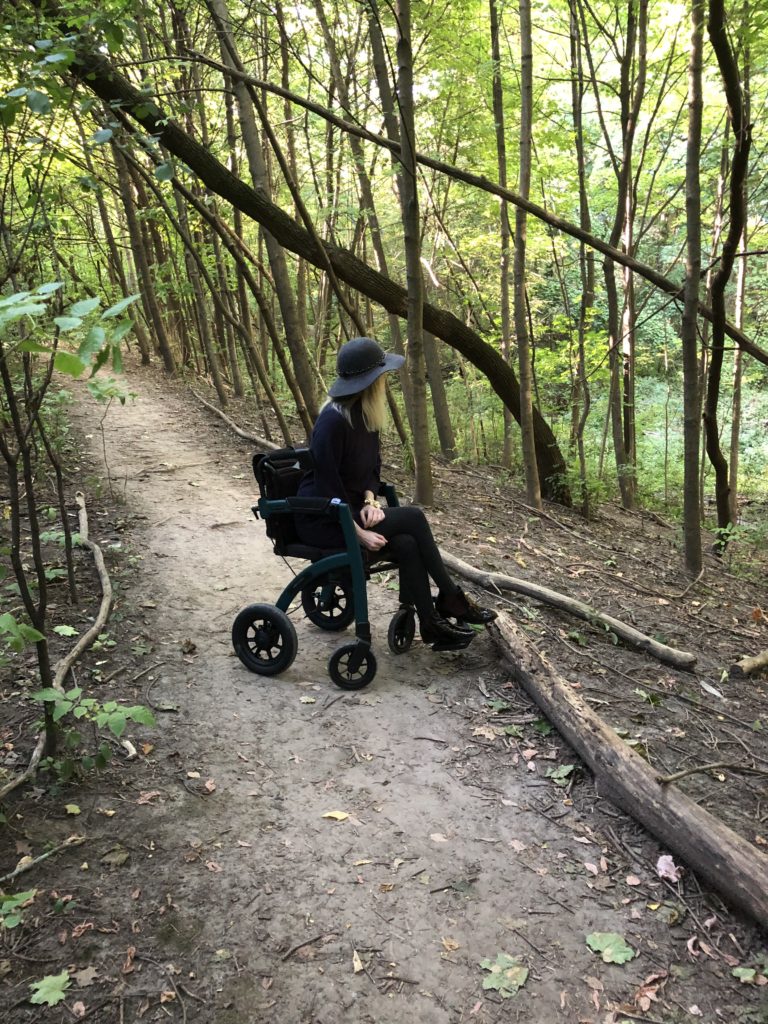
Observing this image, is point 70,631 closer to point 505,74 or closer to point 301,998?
point 301,998

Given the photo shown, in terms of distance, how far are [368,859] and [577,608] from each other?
246 centimetres

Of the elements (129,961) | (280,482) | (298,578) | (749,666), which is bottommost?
(749,666)

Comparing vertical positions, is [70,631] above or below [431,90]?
below

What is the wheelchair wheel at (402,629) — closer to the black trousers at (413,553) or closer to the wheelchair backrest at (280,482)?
the black trousers at (413,553)

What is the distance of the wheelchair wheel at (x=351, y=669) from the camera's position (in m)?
3.70

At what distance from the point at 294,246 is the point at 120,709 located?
5685 millimetres

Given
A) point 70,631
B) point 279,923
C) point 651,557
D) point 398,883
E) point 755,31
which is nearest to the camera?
point 279,923

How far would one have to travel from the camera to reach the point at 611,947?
2311 mm

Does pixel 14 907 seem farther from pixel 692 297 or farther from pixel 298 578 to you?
pixel 692 297

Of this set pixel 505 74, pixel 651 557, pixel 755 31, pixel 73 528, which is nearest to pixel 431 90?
pixel 505 74

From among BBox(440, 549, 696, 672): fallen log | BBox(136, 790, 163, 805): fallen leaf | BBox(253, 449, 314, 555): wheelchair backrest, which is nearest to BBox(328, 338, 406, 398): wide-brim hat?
BBox(253, 449, 314, 555): wheelchair backrest

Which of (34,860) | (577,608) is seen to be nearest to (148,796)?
(34,860)

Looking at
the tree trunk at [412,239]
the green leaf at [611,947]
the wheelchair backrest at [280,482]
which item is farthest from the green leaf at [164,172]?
the green leaf at [611,947]

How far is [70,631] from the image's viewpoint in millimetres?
3732
